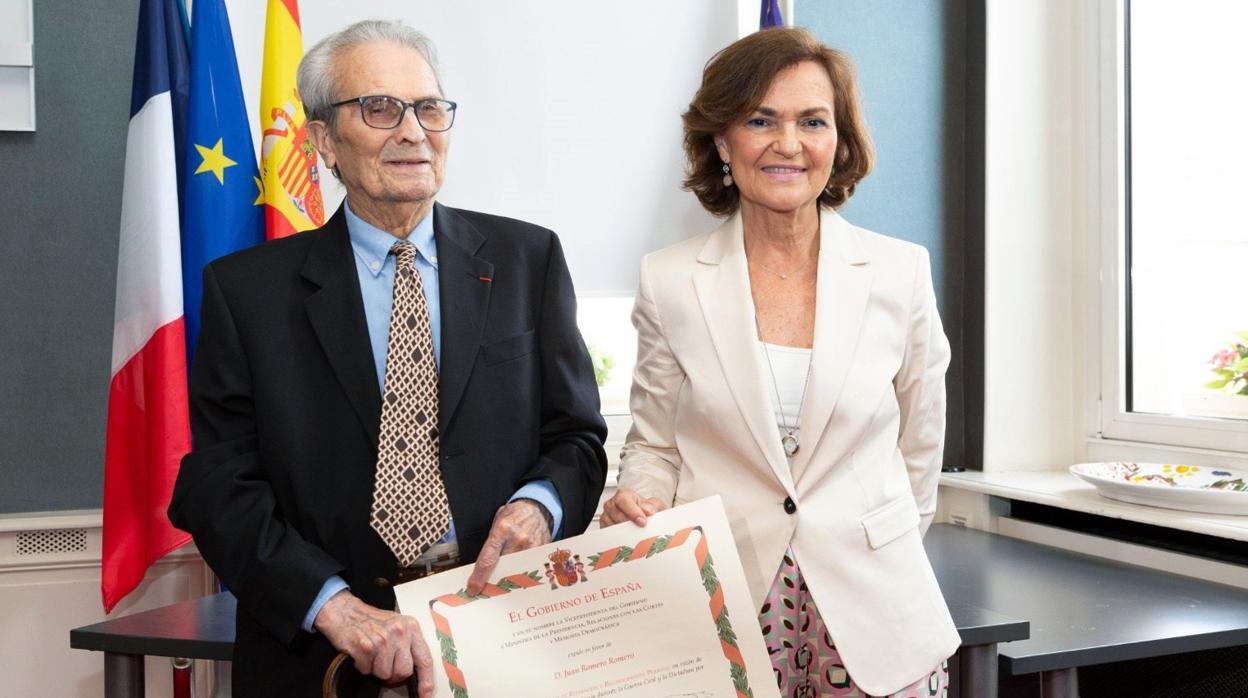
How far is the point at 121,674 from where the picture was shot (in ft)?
6.72

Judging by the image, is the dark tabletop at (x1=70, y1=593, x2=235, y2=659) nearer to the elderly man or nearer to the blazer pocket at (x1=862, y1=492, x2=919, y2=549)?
the elderly man

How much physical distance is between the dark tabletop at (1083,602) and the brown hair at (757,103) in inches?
37.7

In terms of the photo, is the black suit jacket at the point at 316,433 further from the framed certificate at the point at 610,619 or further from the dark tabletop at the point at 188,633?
the dark tabletop at the point at 188,633

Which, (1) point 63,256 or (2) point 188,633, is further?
(1) point 63,256

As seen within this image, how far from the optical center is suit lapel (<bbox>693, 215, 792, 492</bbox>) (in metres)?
1.47

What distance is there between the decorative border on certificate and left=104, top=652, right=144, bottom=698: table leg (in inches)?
45.1

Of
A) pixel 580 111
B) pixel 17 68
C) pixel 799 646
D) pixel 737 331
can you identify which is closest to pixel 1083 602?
pixel 799 646

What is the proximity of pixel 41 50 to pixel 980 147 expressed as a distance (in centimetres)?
274

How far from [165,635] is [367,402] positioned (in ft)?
3.16

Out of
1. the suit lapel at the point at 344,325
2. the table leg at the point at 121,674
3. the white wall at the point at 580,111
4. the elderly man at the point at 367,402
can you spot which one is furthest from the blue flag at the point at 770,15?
the table leg at the point at 121,674

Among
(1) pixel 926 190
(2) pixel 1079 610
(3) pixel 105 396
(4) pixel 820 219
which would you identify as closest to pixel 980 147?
(1) pixel 926 190

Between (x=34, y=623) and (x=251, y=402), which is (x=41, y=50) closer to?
(x=34, y=623)

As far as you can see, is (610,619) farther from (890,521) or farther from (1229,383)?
(1229,383)

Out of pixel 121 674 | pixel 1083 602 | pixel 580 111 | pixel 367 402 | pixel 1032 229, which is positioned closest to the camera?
pixel 367 402
